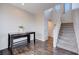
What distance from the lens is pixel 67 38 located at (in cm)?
448

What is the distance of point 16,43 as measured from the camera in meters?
4.83

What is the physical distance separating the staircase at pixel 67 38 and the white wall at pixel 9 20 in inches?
84.7

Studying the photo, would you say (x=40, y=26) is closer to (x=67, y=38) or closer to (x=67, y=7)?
(x=67, y=38)

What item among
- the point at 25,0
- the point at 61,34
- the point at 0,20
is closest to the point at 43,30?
the point at 61,34

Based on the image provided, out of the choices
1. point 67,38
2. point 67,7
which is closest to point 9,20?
point 67,38

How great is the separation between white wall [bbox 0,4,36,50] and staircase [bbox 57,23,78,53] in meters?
2.15

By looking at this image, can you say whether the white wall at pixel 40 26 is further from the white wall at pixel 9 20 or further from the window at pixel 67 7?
the window at pixel 67 7

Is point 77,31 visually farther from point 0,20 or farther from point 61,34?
point 0,20

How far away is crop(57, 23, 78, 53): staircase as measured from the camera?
13.3ft

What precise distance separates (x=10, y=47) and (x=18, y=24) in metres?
1.33

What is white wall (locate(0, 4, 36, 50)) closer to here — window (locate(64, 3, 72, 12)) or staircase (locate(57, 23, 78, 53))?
staircase (locate(57, 23, 78, 53))

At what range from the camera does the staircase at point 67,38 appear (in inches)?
159

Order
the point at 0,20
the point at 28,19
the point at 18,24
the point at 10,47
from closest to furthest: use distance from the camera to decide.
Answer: the point at 0,20 → the point at 10,47 → the point at 18,24 → the point at 28,19
